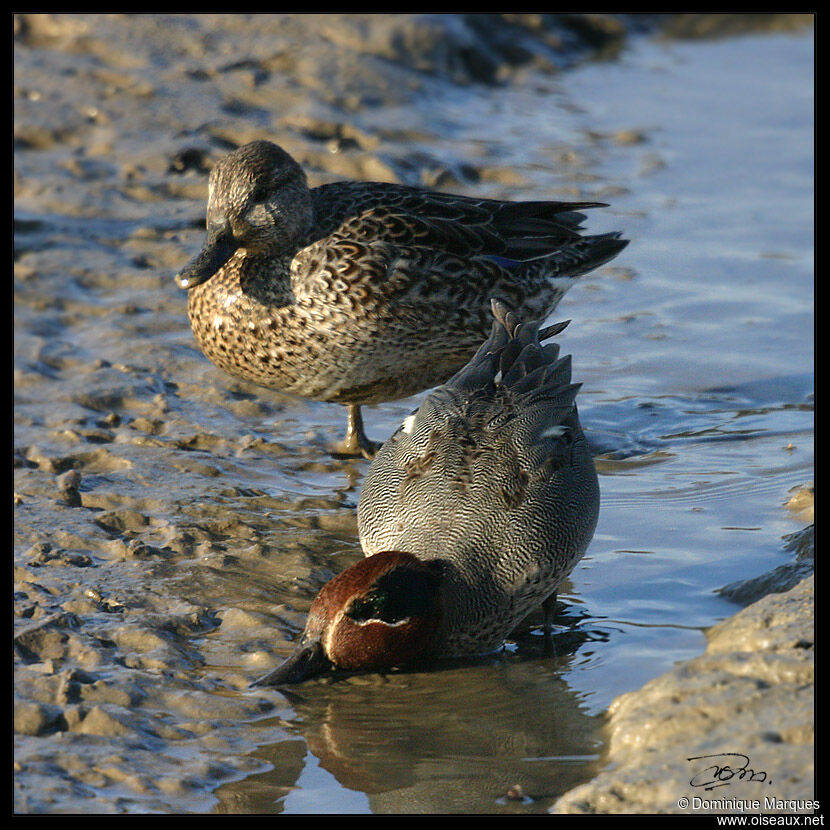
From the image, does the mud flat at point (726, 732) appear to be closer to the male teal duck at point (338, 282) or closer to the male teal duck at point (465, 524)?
the male teal duck at point (465, 524)

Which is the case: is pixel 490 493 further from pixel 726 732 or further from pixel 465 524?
pixel 726 732

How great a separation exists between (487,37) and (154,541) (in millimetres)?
7975

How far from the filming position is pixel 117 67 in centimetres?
934

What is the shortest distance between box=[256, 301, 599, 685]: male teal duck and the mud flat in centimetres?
65

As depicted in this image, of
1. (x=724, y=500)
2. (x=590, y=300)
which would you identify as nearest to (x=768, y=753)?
(x=724, y=500)

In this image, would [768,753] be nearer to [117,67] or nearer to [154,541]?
[154,541]

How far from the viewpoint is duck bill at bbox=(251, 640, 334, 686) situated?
4004 millimetres

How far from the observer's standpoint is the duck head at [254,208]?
17.9 feet

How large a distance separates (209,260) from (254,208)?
1.07 feet

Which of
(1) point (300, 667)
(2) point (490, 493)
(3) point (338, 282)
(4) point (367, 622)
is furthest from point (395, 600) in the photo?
(3) point (338, 282)

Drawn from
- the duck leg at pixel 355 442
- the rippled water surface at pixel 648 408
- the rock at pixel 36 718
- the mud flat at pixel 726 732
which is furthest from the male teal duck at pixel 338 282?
the mud flat at pixel 726 732

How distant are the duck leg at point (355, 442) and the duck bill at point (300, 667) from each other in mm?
2016

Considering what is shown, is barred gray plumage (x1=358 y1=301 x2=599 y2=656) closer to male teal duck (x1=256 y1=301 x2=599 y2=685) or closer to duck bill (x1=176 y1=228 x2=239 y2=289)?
male teal duck (x1=256 y1=301 x2=599 y2=685)
